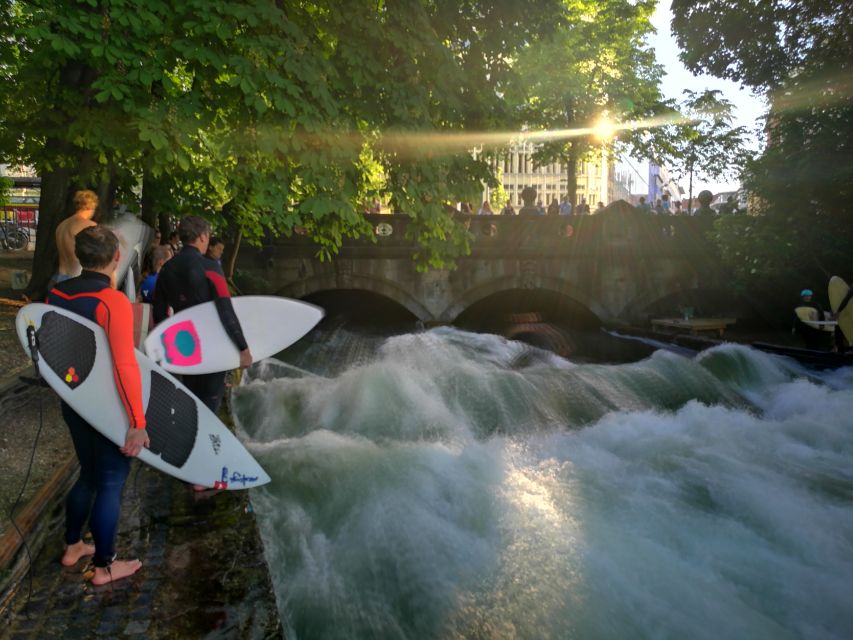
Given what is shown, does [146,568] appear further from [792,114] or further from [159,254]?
[792,114]

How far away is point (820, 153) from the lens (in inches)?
642

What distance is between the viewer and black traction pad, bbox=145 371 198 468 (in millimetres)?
3703

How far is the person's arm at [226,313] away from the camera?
15.0 feet

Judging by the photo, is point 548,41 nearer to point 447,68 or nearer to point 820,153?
point 447,68

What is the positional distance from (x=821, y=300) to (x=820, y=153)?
502 centimetres

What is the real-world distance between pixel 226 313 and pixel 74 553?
1.62m

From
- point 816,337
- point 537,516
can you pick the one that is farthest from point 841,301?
point 537,516

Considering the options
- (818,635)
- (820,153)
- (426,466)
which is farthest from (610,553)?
(820,153)

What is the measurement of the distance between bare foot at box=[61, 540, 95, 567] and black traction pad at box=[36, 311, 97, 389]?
880mm

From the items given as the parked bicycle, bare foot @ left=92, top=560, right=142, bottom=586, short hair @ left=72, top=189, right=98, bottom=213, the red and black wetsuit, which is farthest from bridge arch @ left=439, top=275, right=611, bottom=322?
the red and black wetsuit

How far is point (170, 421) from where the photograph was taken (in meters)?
3.81

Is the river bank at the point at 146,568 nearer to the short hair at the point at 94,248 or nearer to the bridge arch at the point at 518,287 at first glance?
the short hair at the point at 94,248

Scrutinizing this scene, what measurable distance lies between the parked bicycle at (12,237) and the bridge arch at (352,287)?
662 cm

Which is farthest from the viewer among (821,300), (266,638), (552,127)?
(552,127)
